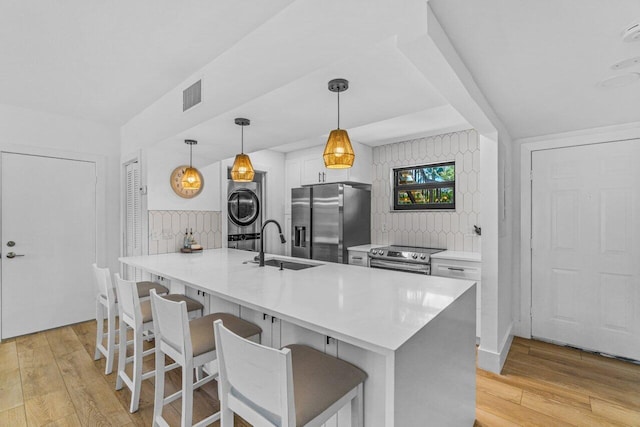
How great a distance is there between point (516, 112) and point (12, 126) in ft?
15.8

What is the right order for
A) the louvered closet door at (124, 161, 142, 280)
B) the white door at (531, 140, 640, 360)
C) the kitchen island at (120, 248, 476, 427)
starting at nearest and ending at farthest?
the kitchen island at (120, 248, 476, 427), the white door at (531, 140, 640, 360), the louvered closet door at (124, 161, 142, 280)

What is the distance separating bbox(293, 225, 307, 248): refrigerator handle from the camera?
4.44m

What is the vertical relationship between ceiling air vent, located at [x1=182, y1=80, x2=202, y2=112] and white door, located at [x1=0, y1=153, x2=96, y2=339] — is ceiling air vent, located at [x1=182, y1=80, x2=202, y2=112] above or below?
above

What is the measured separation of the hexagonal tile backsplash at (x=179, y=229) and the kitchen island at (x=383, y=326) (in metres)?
1.33

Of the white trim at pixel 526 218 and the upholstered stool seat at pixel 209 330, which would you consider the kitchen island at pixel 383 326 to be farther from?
the white trim at pixel 526 218

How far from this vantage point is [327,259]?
13.7 feet

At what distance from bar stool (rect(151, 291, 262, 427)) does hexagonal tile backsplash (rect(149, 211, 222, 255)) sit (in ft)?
5.99


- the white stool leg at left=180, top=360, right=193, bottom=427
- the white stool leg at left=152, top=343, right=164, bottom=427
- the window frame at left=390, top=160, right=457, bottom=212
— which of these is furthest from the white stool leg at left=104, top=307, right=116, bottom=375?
the window frame at left=390, top=160, right=457, bottom=212

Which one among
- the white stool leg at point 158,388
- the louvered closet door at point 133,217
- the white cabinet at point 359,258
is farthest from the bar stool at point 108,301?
the white cabinet at point 359,258

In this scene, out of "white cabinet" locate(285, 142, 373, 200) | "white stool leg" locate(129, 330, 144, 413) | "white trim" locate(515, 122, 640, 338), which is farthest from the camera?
"white cabinet" locate(285, 142, 373, 200)

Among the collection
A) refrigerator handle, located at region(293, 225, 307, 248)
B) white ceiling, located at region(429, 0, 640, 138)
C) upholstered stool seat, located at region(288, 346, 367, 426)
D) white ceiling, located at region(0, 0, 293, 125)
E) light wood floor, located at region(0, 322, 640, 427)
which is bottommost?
light wood floor, located at region(0, 322, 640, 427)

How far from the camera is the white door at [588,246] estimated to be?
2785 mm

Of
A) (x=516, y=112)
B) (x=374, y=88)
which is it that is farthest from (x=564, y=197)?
(x=374, y=88)

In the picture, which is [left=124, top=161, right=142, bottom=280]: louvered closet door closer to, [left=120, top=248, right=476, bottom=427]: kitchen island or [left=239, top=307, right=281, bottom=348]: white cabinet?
[left=120, top=248, right=476, bottom=427]: kitchen island
